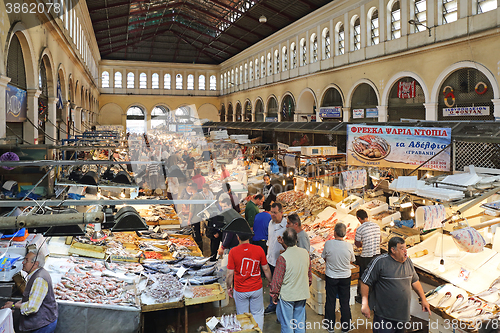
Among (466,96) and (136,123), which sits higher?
(136,123)

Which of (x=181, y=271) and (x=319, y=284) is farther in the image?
(x=319, y=284)

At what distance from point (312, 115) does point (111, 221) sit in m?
19.0

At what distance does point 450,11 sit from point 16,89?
12.9m

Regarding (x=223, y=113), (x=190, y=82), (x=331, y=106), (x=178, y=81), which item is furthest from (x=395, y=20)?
(x=178, y=81)

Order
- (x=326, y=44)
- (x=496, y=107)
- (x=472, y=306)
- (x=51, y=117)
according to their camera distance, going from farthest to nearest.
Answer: (x=326, y=44), (x=51, y=117), (x=496, y=107), (x=472, y=306)

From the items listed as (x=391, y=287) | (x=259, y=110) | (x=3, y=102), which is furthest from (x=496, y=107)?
(x=259, y=110)

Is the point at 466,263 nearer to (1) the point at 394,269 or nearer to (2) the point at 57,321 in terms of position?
(1) the point at 394,269

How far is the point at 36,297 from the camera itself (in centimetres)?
372

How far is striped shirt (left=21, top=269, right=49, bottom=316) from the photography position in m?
3.67

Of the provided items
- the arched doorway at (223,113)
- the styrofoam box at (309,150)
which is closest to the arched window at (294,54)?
the styrofoam box at (309,150)

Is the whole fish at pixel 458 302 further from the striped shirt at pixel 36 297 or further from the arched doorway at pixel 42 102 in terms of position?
the arched doorway at pixel 42 102

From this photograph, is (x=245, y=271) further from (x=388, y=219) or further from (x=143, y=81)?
(x=143, y=81)

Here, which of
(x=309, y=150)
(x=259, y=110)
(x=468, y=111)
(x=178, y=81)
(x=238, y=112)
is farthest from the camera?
(x=178, y=81)

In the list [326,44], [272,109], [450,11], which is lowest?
[272,109]
